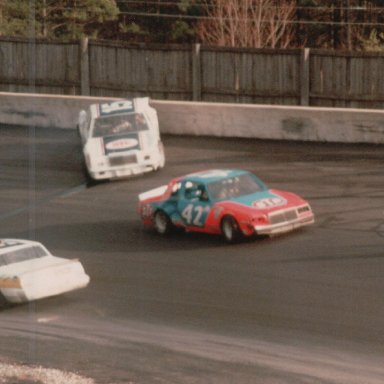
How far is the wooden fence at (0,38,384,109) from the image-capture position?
128 ft

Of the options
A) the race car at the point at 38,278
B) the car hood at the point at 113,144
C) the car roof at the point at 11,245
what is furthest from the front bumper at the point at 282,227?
the car hood at the point at 113,144

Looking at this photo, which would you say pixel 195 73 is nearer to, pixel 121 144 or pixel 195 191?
pixel 121 144

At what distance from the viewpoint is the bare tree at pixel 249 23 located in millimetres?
54750

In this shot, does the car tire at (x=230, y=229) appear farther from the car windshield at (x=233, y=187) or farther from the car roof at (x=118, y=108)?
the car roof at (x=118, y=108)

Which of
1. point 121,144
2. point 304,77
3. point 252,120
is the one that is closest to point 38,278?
point 121,144

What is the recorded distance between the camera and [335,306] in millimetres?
19297

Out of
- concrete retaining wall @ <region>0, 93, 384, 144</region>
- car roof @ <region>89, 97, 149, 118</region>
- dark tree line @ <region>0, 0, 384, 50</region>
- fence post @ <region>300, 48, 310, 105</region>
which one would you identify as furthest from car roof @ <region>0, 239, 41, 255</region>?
dark tree line @ <region>0, 0, 384, 50</region>

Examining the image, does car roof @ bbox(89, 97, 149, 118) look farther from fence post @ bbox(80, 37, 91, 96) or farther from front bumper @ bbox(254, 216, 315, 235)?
fence post @ bbox(80, 37, 91, 96)

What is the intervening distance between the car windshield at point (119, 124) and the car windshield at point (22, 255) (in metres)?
9.22

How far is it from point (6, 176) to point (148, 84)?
481 inches

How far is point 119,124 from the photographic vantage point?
3109 cm

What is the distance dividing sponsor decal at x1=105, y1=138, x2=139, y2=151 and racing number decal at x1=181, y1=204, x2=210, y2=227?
6.01m

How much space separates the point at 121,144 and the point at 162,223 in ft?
19.1

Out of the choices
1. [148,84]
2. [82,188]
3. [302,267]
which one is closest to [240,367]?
[302,267]
